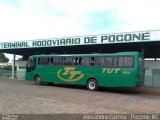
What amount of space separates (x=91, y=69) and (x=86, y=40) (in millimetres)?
4996

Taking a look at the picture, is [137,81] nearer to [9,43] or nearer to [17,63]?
[9,43]

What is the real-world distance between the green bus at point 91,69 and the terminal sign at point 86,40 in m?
3.13

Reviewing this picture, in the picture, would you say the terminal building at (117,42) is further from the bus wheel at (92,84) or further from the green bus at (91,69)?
the bus wheel at (92,84)

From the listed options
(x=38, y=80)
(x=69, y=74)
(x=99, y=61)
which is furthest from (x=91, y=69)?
(x=38, y=80)

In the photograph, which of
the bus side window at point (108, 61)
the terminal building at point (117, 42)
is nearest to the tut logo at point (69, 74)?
the bus side window at point (108, 61)

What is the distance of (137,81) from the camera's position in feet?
61.3

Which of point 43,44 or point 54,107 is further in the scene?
point 43,44

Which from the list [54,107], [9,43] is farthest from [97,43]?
[54,107]

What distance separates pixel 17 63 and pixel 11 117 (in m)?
31.7

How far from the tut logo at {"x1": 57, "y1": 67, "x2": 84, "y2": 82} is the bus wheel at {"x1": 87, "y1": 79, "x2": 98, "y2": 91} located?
2.83 ft

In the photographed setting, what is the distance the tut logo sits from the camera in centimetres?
2200

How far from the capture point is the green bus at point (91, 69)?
18.8 meters

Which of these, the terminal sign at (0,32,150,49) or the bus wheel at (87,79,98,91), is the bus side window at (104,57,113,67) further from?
the terminal sign at (0,32,150,49)

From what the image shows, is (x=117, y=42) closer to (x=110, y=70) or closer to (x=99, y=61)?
(x=99, y=61)
